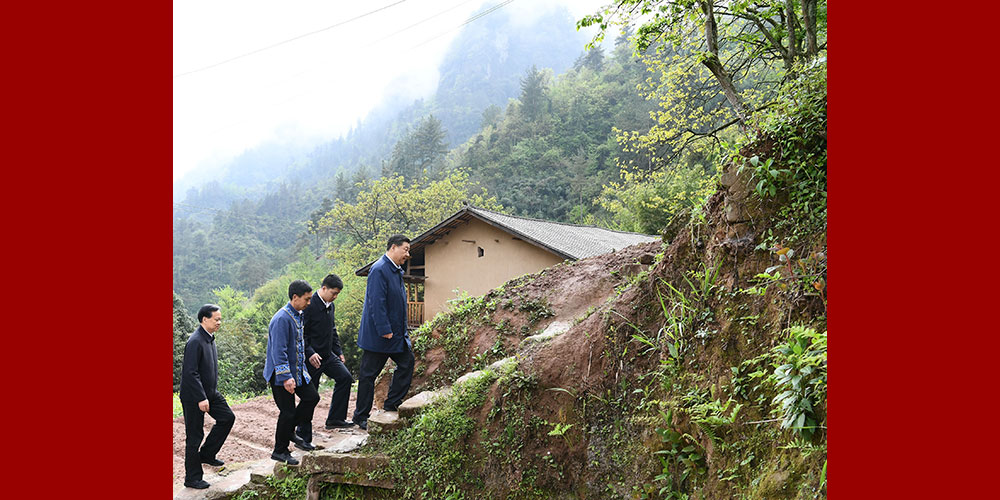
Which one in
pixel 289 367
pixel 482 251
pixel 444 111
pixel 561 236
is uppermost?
pixel 444 111

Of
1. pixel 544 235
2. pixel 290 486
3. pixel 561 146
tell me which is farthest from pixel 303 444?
pixel 561 146

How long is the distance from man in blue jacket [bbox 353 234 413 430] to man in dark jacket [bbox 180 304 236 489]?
1483 mm

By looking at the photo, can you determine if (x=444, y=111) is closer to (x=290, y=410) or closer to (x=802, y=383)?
(x=290, y=410)

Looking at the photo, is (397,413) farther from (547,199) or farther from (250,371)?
(547,199)

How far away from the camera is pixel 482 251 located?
19.2m

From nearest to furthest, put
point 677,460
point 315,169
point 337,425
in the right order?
point 677,460, point 337,425, point 315,169

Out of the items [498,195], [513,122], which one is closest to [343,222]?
[498,195]

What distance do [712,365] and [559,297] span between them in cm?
424

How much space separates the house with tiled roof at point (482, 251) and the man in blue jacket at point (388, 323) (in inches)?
Answer: 413

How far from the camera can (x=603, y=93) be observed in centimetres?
5991

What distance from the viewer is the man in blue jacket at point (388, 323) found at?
242 inches

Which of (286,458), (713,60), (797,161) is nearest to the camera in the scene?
(797,161)

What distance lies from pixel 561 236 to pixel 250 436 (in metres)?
11.6

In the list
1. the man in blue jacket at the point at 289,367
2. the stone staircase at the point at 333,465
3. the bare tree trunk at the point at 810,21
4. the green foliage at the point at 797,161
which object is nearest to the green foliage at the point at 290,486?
the stone staircase at the point at 333,465
